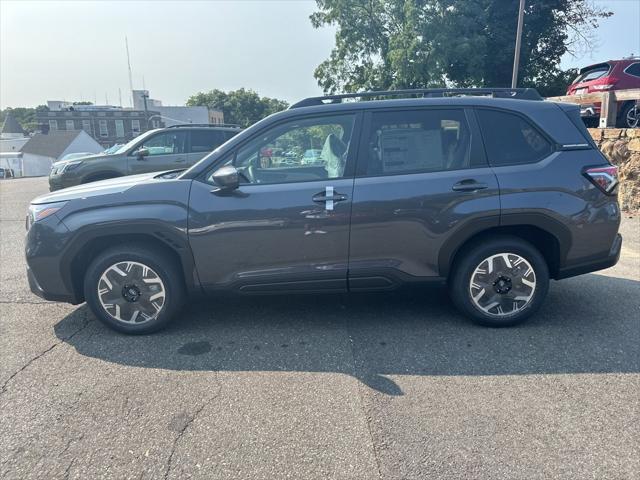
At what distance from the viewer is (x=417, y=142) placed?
3.98 m

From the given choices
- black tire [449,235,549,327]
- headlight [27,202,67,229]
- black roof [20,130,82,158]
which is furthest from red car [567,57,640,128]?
black roof [20,130,82,158]

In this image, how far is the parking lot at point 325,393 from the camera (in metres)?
2.51

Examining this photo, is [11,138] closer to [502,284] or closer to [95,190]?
[95,190]

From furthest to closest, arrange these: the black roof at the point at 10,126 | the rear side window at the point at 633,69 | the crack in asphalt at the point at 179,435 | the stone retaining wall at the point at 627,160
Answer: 1. the black roof at the point at 10,126
2. the rear side window at the point at 633,69
3. the stone retaining wall at the point at 627,160
4. the crack in asphalt at the point at 179,435

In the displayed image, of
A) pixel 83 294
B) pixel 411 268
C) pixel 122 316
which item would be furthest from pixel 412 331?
pixel 83 294

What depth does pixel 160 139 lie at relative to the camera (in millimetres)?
10078

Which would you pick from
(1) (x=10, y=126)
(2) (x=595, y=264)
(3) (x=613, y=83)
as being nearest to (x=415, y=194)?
(2) (x=595, y=264)

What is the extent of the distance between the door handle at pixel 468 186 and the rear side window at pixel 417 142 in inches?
5.6

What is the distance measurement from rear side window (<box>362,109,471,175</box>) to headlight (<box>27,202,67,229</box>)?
254 cm

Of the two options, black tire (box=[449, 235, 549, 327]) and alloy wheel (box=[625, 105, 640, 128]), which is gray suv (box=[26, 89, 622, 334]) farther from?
alloy wheel (box=[625, 105, 640, 128])

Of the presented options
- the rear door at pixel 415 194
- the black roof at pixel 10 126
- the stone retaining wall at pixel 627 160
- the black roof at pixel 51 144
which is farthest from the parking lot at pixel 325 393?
the black roof at pixel 10 126

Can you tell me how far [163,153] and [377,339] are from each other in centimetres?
765

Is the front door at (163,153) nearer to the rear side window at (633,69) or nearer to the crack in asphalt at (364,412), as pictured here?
the crack in asphalt at (364,412)

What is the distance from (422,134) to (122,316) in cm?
292
